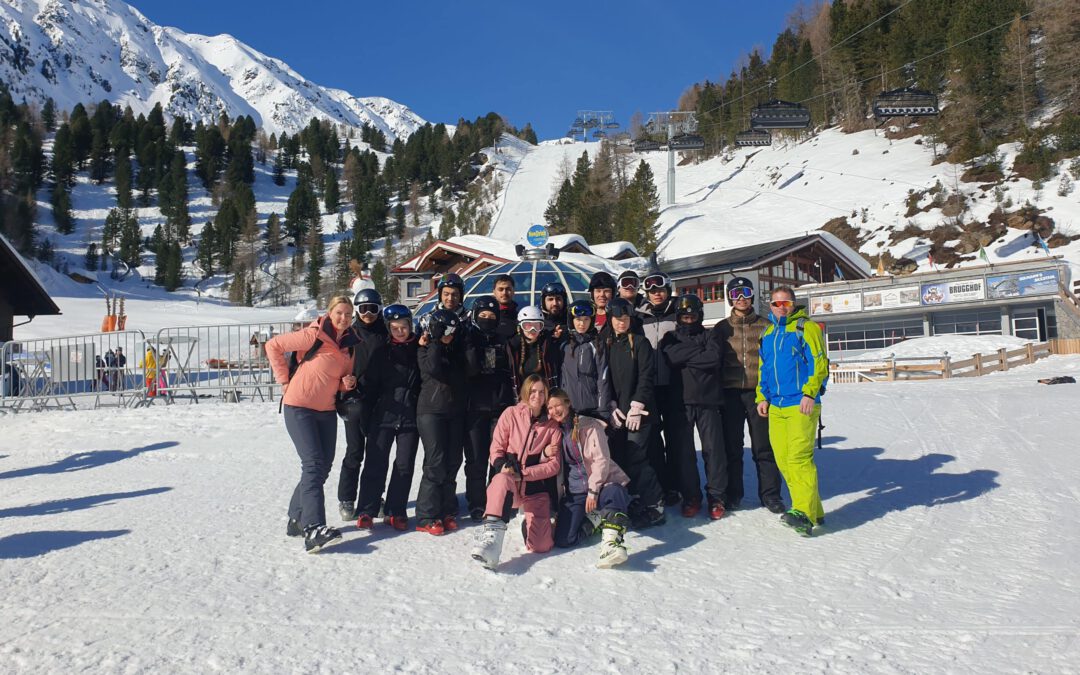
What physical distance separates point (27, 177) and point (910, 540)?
9077 centimetres

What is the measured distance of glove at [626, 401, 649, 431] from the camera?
4.62 m

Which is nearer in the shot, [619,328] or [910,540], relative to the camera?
[910,540]

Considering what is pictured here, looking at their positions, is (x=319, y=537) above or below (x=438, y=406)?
below

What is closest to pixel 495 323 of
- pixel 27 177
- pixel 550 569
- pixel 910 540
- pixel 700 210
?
pixel 550 569

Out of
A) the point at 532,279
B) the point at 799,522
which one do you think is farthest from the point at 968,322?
the point at 799,522

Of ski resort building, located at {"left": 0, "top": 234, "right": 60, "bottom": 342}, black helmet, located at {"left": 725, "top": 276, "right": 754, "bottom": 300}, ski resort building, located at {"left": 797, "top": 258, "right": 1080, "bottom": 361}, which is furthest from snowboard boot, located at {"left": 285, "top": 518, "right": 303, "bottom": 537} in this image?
ski resort building, located at {"left": 797, "top": 258, "right": 1080, "bottom": 361}

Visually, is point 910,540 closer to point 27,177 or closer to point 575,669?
point 575,669

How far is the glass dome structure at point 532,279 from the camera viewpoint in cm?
1243

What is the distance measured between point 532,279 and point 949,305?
22.8 metres

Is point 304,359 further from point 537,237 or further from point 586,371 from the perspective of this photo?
point 537,237

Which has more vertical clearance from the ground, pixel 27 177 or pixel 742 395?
pixel 27 177

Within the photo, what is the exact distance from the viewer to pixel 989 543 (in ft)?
14.1

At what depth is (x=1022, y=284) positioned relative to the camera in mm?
26750

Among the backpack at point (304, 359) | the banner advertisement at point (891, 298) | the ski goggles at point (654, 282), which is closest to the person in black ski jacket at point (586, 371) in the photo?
the ski goggles at point (654, 282)
